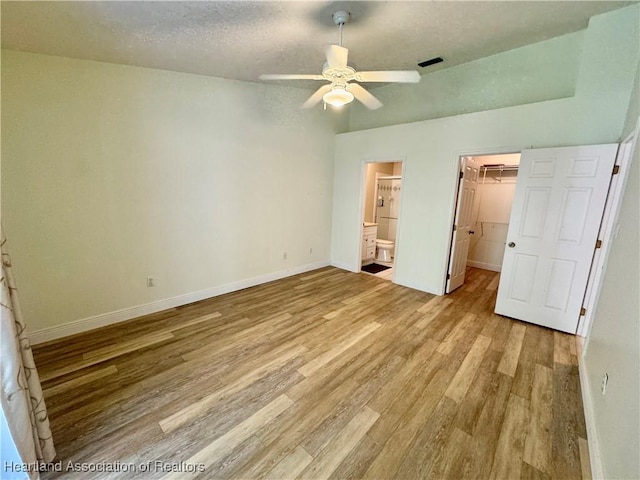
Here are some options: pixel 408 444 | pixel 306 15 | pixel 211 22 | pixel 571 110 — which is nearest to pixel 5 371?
pixel 408 444

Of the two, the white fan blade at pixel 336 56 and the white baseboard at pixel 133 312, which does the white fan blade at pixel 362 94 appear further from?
the white baseboard at pixel 133 312

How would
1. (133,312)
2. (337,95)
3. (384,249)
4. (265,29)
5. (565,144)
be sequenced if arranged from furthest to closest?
(384,249), (133,312), (565,144), (265,29), (337,95)

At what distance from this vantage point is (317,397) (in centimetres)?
190

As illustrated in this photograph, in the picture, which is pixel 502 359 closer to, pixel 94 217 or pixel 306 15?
pixel 306 15

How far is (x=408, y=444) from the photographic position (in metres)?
1.56

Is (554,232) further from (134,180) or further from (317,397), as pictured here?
(134,180)

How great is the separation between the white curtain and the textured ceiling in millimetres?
1790

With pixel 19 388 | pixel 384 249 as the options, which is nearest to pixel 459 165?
pixel 384 249

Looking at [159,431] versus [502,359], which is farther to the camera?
[502,359]

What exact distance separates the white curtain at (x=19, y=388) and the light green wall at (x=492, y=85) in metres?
4.65

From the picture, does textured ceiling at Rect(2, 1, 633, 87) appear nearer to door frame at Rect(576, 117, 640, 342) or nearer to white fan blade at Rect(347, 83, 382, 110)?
white fan blade at Rect(347, 83, 382, 110)

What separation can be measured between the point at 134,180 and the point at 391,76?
2779 millimetres

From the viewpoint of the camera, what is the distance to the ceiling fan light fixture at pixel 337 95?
214 centimetres

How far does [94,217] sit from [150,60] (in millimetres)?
1688
